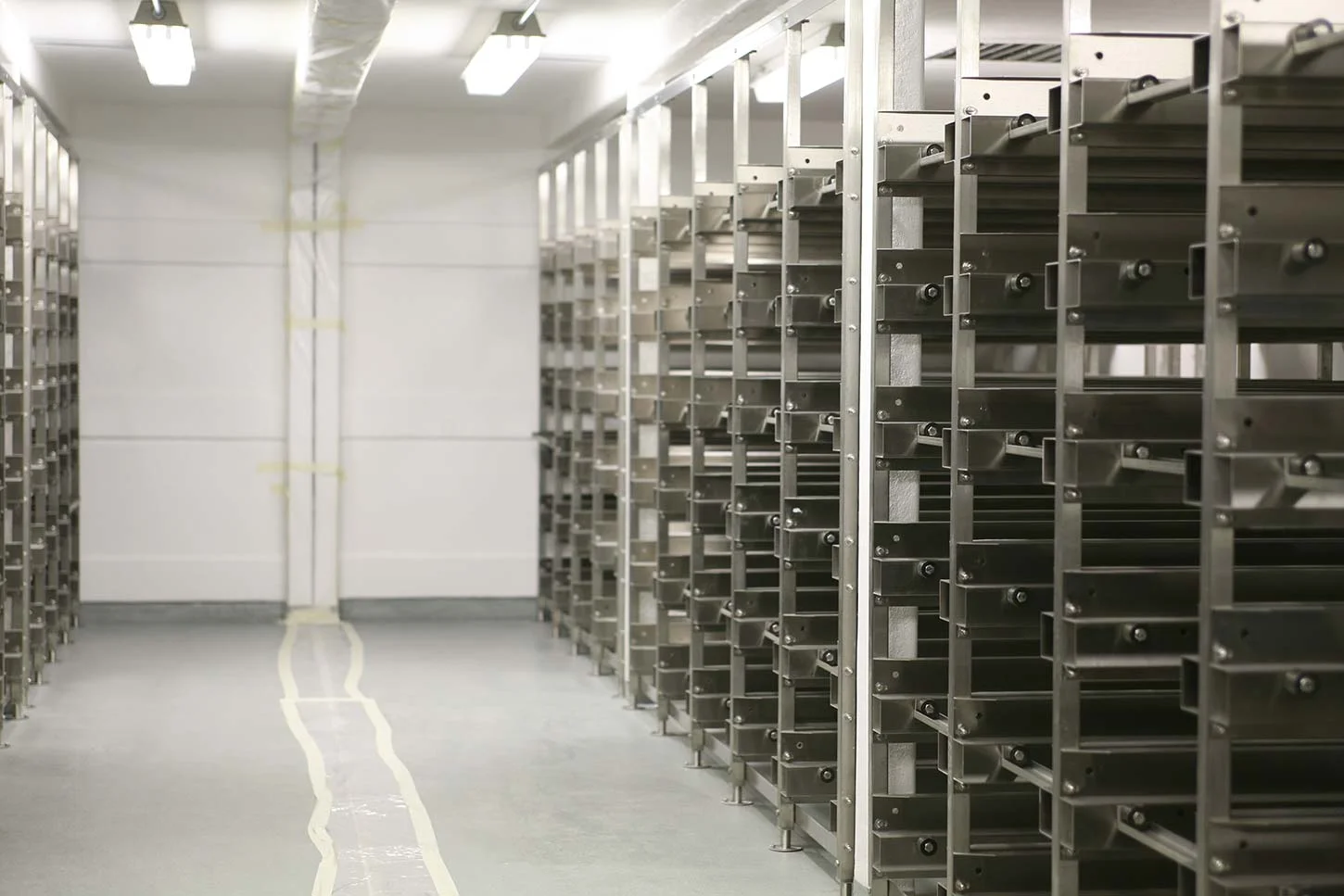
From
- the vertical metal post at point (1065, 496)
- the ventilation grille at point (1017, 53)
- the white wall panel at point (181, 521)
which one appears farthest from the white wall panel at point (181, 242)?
the vertical metal post at point (1065, 496)

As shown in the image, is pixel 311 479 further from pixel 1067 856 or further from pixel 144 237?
pixel 1067 856

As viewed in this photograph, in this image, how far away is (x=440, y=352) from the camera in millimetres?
11469

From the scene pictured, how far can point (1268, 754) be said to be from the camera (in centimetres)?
351

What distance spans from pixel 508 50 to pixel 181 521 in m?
4.75

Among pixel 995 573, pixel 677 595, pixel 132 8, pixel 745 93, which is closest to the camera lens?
pixel 995 573

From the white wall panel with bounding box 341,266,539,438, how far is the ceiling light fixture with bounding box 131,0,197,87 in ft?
10.9

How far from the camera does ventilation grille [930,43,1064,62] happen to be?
26.0 ft

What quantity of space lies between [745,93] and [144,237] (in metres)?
6.02

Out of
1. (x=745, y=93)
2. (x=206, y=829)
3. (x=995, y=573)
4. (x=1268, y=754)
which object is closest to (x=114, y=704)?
(x=206, y=829)

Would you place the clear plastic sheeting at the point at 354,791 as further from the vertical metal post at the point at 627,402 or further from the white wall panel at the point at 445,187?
the white wall panel at the point at 445,187

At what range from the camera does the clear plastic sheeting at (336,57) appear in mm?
6555

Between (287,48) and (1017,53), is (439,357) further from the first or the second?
(1017,53)

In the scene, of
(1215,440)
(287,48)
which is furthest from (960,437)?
(287,48)

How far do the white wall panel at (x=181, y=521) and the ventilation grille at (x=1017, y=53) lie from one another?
17.9ft
